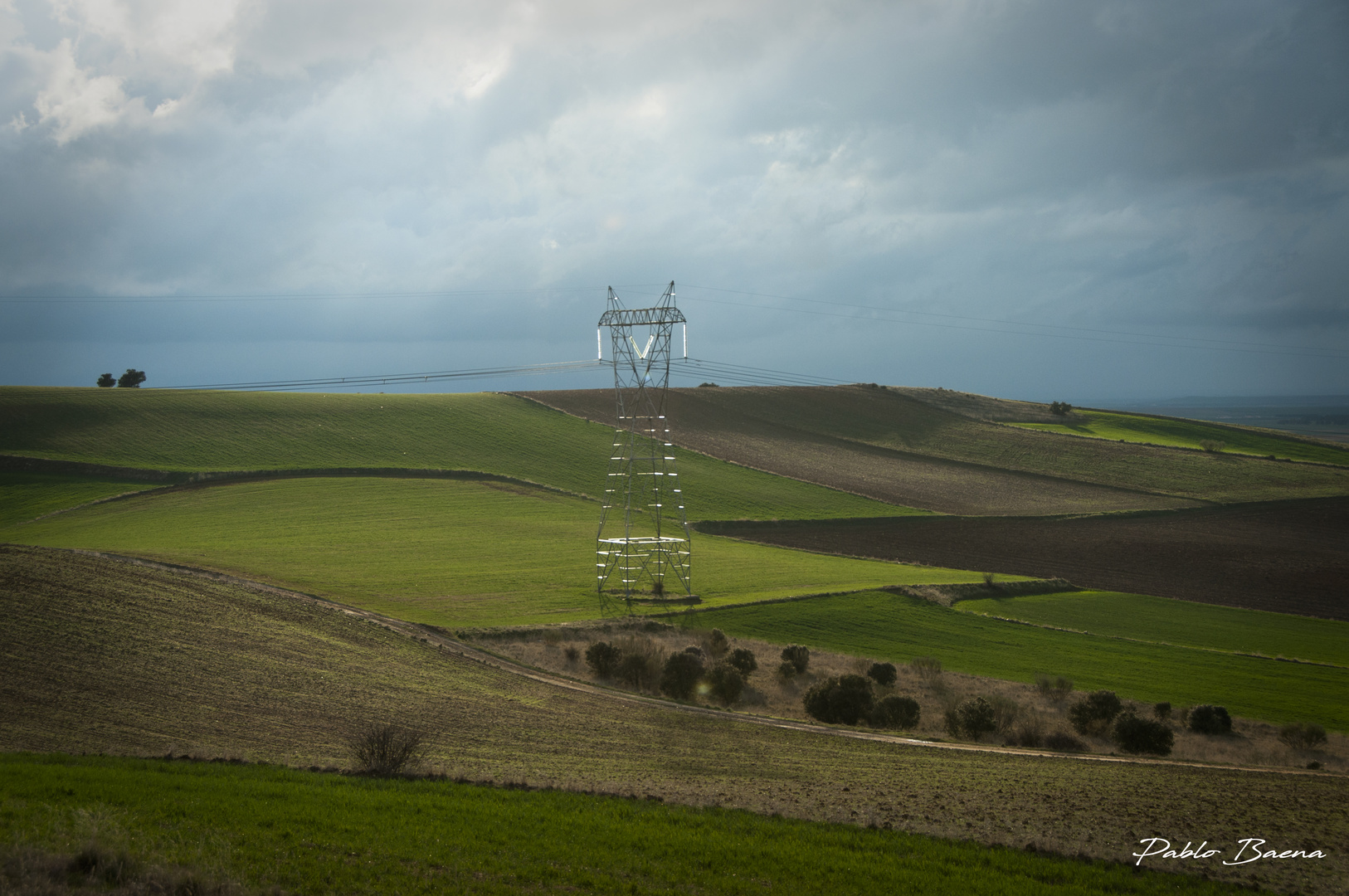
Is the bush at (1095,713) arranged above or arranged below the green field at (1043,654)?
above

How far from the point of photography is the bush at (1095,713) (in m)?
25.9

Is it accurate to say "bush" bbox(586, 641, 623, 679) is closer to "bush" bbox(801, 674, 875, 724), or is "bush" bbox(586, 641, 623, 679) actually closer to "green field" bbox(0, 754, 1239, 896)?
"bush" bbox(801, 674, 875, 724)

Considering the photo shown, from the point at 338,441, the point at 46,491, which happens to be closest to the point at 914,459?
the point at 338,441

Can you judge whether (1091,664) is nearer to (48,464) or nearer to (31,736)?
(31,736)

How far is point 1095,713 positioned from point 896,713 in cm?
640

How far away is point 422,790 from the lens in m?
14.7

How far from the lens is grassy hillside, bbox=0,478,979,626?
3900 cm

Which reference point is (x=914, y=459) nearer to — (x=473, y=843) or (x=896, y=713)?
(x=896, y=713)

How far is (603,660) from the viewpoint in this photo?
29953mm

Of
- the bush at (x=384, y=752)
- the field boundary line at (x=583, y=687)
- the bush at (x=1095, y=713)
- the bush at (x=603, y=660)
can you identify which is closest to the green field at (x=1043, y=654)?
the bush at (x=1095, y=713)

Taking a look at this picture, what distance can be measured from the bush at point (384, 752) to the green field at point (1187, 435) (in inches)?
3991

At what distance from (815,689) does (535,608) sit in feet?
50.6

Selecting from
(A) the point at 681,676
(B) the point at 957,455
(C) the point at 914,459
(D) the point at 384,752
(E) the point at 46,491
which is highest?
(B) the point at 957,455

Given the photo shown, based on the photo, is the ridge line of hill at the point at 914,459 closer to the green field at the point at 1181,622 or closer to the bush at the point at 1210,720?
the green field at the point at 1181,622
